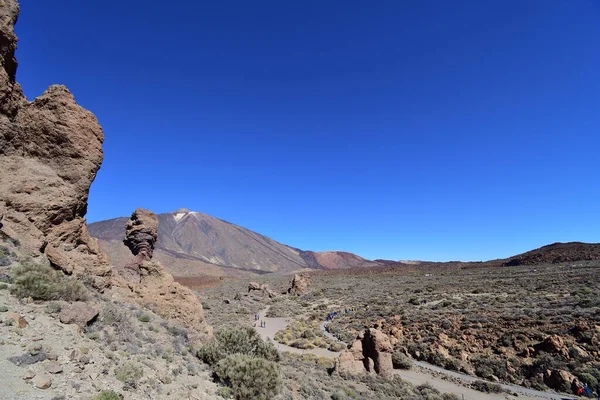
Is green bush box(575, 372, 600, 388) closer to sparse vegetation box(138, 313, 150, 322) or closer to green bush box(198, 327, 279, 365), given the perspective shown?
green bush box(198, 327, 279, 365)

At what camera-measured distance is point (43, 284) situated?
24.4ft

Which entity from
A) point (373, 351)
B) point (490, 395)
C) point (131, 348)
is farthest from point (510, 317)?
point (131, 348)

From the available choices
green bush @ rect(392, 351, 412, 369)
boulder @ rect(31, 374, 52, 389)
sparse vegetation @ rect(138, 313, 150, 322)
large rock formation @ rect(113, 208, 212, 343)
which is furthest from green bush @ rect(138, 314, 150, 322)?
green bush @ rect(392, 351, 412, 369)

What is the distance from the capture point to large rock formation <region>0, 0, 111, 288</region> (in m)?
8.94

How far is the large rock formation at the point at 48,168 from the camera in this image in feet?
29.3

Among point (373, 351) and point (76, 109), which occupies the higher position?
point (76, 109)

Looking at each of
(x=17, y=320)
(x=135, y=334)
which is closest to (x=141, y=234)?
(x=135, y=334)

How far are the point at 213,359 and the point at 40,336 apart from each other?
15.4ft

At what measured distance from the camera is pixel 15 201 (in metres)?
8.86

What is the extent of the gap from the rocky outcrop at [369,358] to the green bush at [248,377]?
8.08 metres

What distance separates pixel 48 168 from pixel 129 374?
736 cm

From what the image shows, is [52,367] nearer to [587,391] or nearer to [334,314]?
[587,391]

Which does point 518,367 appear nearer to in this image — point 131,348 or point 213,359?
point 213,359

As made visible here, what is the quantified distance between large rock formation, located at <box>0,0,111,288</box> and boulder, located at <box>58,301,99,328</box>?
2.00 metres
